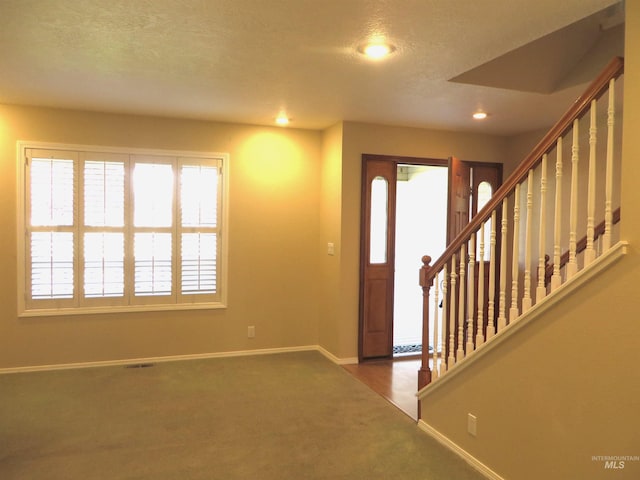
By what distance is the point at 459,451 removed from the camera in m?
3.06

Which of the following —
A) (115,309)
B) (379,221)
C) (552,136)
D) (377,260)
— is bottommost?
(115,309)

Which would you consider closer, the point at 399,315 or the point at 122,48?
the point at 122,48

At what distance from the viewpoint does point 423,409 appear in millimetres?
3479

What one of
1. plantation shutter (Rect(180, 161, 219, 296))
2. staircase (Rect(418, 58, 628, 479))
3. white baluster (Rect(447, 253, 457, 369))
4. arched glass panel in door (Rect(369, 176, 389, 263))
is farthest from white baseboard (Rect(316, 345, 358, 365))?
white baluster (Rect(447, 253, 457, 369))

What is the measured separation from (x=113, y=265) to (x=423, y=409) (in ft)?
10.3

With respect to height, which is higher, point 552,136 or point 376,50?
point 376,50

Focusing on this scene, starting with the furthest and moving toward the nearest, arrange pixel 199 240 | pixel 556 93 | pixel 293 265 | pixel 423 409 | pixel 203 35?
pixel 293 265, pixel 199 240, pixel 556 93, pixel 423 409, pixel 203 35

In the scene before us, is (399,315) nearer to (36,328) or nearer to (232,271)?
(232,271)

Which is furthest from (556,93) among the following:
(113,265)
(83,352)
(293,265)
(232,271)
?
(83,352)

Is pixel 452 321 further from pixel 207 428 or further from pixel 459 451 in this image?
pixel 207 428

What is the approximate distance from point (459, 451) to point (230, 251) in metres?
3.01

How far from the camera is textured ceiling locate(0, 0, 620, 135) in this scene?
7.92 ft

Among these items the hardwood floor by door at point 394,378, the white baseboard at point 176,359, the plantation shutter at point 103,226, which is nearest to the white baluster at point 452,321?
the hardwood floor by door at point 394,378

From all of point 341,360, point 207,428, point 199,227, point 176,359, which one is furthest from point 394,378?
point 199,227
